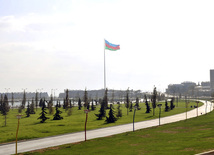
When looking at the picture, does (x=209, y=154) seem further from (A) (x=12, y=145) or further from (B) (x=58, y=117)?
(B) (x=58, y=117)

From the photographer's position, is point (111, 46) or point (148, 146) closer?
point (148, 146)

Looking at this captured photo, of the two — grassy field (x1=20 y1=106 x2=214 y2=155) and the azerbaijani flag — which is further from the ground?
the azerbaijani flag

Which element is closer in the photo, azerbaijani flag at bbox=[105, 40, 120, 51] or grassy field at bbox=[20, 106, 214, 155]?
grassy field at bbox=[20, 106, 214, 155]

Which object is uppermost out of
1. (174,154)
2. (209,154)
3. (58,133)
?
(209,154)

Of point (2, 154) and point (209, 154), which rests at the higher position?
point (209, 154)

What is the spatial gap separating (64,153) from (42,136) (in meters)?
19.0

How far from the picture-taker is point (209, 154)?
1521cm

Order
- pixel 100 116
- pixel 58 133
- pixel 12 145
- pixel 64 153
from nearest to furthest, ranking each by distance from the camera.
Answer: pixel 64 153 < pixel 12 145 < pixel 58 133 < pixel 100 116

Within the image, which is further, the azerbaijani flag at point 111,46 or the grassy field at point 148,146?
the azerbaijani flag at point 111,46

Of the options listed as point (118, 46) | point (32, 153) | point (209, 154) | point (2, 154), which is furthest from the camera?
point (118, 46)

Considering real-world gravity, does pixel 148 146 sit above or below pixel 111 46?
below

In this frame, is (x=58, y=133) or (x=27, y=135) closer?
(x=27, y=135)

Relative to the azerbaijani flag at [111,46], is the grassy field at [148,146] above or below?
below

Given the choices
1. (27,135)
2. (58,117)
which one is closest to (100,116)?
(58,117)
